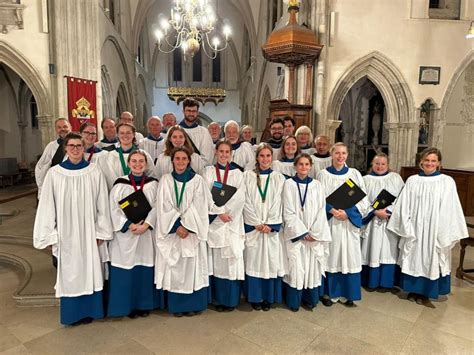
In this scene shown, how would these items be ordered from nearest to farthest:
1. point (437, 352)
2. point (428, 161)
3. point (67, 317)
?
1. point (437, 352)
2. point (67, 317)
3. point (428, 161)

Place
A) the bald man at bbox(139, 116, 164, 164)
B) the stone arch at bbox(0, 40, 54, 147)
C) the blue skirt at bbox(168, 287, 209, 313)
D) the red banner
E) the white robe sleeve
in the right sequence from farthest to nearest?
the red banner → the stone arch at bbox(0, 40, 54, 147) → the bald man at bbox(139, 116, 164, 164) → the blue skirt at bbox(168, 287, 209, 313) → the white robe sleeve

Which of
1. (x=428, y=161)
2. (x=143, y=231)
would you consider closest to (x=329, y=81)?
(x=428, y=161)

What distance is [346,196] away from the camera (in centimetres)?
379

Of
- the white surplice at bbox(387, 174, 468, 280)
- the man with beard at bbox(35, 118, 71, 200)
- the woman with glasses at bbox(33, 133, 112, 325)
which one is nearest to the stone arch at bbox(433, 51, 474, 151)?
the white surplice at bbox(387, 174, 468, 280)

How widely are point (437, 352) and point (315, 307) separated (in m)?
1.17

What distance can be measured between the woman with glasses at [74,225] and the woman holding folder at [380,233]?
297 centimetres

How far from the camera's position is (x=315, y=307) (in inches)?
149

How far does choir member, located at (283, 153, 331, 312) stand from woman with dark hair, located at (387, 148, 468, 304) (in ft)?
3.35

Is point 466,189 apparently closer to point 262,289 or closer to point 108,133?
point 262,289

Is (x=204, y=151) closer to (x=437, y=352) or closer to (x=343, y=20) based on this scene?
(x=437, y=352)

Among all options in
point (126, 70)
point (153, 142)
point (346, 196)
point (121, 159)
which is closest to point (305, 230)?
point (346, 196)

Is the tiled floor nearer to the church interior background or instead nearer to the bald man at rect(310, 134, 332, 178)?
the bald man at rect(310, 134, 332, 178)

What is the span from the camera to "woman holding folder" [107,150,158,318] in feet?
11.0

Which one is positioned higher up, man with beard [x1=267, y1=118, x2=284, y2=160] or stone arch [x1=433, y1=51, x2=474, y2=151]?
stone arch [x1=433, y1=51, x2=474, y2=151]
